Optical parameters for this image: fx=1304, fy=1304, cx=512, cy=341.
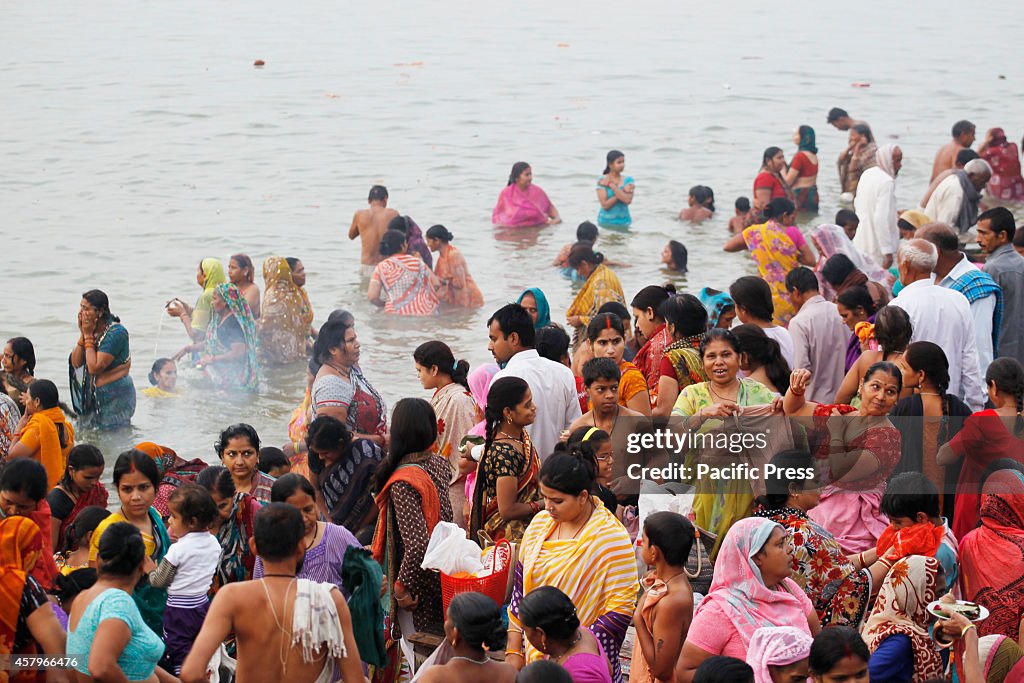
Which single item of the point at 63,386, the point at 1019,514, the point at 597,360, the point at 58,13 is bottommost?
the point at 63,386

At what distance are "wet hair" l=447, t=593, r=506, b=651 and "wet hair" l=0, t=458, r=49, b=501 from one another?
5.93 ft

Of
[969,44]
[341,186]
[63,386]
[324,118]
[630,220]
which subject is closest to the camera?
[63,386]

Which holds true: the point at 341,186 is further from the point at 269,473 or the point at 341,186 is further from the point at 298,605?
the point at 298,605

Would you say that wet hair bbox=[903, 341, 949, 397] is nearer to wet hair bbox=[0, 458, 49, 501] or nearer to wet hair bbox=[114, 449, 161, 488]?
wet hair bbox=[114, 449, 161, 488]

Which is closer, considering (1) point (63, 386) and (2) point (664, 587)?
(2) point (664, 587)

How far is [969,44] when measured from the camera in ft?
106

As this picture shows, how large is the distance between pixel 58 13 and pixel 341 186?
17656 millimetres

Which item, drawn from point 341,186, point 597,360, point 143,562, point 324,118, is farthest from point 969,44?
point 143,562

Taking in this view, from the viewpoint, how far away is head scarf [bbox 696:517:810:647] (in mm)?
4203

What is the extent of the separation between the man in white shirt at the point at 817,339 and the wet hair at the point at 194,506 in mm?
3765

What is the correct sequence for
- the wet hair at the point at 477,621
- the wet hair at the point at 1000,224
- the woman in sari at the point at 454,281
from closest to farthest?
the wet hair at the point at 477,621
the wet hair at the point at 1000,224
the woman in sari at the point at 454,281

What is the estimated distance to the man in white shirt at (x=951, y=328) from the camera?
6.75m

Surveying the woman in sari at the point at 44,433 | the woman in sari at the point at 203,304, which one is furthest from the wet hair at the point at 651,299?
the woman in sari at the point at 203,304

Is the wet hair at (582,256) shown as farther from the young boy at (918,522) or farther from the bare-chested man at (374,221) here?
the young boy at (918,522)
